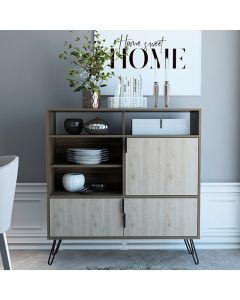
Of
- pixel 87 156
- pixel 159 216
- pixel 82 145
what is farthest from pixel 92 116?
pixel 159 216

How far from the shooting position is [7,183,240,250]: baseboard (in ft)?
9.98

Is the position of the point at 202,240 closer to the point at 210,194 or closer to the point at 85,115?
the point at 210,194

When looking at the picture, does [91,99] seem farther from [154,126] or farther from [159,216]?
[159,216]

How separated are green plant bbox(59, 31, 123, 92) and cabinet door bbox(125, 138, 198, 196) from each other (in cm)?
53

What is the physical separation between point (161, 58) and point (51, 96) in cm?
90

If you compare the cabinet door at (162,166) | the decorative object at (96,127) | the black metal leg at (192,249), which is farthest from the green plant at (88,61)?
the black metal leg at (192,249)

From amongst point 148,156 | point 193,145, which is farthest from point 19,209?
point 193,145

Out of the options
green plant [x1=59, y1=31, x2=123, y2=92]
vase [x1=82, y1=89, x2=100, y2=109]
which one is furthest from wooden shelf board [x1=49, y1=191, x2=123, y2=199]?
green plant [x1=59, y1=31, x2=123, y2=92]

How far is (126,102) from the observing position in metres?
2.77

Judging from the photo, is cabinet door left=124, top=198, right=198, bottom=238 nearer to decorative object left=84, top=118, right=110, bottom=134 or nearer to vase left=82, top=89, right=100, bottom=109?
A: decorative object left=84, top=118, right=110, bottom=134

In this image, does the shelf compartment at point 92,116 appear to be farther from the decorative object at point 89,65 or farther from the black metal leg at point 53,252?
the black metal leg at point 53,252

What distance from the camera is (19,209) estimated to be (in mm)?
3047

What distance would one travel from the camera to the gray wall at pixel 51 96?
3.00m
